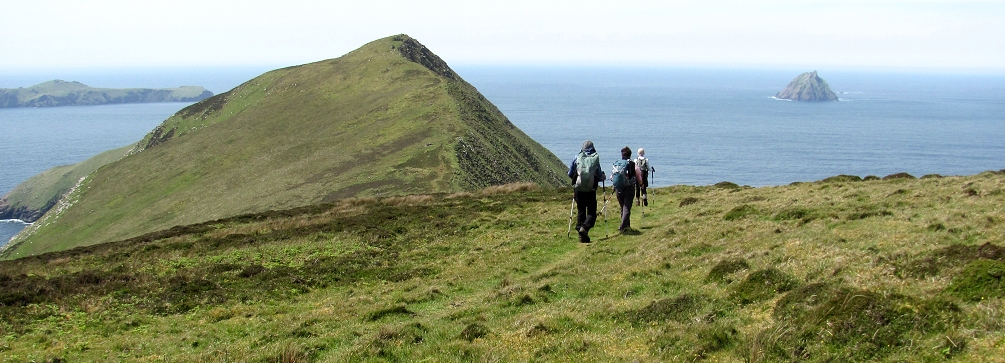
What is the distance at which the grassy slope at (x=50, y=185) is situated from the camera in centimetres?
17212

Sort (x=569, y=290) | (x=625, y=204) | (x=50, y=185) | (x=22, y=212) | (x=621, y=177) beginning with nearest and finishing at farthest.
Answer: (x=569, y=290), (x=621, y=177), (x=625, y=204), (x=22, y=212), (x=50, y=185)

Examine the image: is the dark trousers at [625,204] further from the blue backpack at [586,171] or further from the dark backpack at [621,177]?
the blue backpack at [586,171]

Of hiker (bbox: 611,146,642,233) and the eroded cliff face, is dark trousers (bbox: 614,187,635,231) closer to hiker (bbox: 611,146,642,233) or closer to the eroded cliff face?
hiker (bbox: 611,146,642,233)

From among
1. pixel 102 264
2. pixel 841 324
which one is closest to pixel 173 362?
pixel 841 324

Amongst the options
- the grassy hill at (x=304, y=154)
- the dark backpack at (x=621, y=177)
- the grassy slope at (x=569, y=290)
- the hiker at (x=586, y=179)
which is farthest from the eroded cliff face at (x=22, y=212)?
the dark backpack at (x=621, y=177)

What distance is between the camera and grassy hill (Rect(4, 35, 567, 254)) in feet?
283

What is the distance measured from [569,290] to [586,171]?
6.40m

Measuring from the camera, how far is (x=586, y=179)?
2164 cm

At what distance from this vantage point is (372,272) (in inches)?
875

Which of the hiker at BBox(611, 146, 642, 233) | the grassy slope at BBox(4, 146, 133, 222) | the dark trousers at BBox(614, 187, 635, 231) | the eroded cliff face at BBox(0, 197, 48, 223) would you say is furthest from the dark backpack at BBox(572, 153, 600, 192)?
the eroded cliff face at BBox(0, 197, 48, 223)

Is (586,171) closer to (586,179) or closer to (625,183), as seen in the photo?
(586,179)

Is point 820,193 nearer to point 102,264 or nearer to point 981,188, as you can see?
point 981,188

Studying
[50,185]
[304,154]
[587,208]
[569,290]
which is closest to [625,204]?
[587,208]

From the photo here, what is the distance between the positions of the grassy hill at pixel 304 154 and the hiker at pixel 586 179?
51.1 meters
